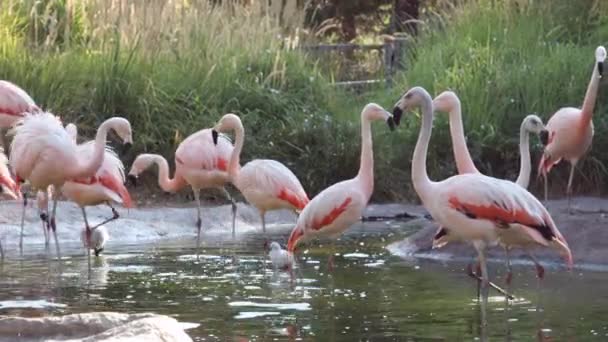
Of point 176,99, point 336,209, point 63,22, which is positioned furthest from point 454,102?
point 63,22

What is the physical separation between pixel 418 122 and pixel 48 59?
364 centimetres

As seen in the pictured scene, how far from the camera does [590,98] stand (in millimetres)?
10617

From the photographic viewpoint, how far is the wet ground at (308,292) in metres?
6.36

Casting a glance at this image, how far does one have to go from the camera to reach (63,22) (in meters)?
14.4

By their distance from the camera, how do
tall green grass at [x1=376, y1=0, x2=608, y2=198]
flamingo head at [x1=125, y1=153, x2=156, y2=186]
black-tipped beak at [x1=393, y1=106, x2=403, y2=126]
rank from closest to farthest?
black-tipped beak at [x1=393, y1=106, x2=403, y2=126] < flamingo head at [x1=125, y1=153, x2=156, y2=186] < tall green grass at [x1=376, y1=0, x2=608, y2=198]

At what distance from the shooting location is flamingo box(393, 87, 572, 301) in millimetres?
7141

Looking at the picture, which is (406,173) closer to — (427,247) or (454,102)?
(427,247)

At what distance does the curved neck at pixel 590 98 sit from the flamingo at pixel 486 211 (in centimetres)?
346

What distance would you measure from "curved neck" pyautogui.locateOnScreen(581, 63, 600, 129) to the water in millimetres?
2257

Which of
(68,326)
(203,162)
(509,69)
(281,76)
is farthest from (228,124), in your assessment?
(68,326)

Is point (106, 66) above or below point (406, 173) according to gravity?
above

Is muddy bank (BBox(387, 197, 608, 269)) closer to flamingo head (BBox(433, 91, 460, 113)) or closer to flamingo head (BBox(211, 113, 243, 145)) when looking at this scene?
flamingo head (BBox(433, 91, 460, 113))

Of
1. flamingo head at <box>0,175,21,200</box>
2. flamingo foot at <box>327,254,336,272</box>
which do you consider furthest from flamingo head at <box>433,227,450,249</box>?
flamingo head at <box>0,175,21,200</box>

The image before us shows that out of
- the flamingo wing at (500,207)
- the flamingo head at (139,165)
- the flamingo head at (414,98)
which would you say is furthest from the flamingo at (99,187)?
the flamingo wing at (500,207)
